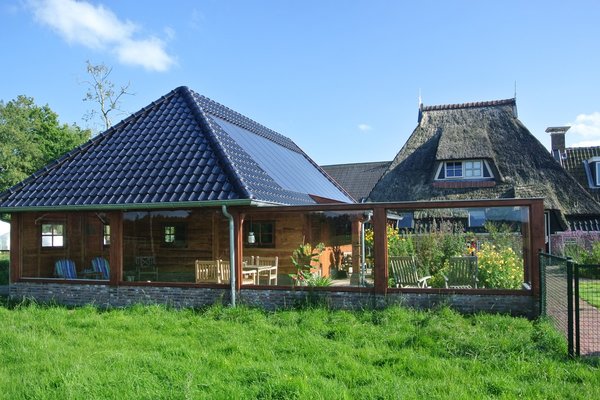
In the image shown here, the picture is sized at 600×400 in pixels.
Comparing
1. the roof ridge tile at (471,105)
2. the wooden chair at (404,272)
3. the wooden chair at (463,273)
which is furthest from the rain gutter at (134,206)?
the roof ridge tile at (471,105)

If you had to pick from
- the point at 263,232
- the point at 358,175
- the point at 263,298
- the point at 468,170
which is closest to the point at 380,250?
the point at 263,298

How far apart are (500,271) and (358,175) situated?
102 feet

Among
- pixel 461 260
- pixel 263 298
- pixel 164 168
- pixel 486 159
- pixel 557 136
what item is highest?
pixel 557 136

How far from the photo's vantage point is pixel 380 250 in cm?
1009

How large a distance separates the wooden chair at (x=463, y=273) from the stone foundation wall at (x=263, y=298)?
3.10ft

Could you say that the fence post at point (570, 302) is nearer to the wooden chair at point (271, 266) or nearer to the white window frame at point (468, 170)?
the wooden chair at point (271, 266)

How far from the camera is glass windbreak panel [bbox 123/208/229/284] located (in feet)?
47.4

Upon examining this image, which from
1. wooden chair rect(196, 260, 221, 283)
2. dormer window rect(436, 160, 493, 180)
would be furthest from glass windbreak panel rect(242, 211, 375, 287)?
dormer window rect(436, 160, 493, 180)

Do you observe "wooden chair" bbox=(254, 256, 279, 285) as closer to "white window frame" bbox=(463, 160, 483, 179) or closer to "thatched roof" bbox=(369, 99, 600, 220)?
"thatched roof" bbox=(369, 99, 600, 220)

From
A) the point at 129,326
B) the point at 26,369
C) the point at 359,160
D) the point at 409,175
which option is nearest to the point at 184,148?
the point at 129,326

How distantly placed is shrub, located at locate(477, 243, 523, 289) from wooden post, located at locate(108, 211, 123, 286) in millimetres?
7795

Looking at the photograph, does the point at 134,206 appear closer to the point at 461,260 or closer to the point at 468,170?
the point at 461,260

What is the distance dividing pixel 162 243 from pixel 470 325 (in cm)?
947

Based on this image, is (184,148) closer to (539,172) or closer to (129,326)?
(129,326)
